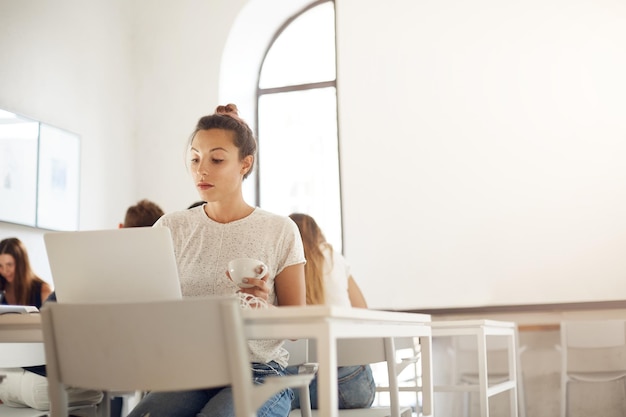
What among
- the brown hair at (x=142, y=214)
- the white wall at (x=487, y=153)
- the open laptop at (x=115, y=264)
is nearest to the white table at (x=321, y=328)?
the open laptop at (x=115, y=264)

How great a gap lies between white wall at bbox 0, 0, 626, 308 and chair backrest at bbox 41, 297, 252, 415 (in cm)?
351

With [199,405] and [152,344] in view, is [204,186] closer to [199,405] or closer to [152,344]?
[199,405]

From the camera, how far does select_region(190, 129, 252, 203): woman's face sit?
6.66 ft

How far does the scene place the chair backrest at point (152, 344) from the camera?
1.25 m

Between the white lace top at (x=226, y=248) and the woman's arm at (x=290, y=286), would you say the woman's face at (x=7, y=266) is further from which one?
the woman's arm at (x=290, y=286)

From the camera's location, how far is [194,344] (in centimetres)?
126

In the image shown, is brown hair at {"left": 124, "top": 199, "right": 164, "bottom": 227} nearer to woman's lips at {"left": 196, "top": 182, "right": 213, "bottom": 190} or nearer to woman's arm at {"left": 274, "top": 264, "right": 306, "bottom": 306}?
woman's lips at {"left": 196, "top": 182, "right": 213, "bottom": 190}

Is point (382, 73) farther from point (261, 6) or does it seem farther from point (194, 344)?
point (194, 344)

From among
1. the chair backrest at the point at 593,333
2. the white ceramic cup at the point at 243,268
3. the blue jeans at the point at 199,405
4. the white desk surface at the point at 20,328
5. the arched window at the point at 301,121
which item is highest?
the arched window at the point at 301,121

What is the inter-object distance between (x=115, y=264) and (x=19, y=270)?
284 centimetres

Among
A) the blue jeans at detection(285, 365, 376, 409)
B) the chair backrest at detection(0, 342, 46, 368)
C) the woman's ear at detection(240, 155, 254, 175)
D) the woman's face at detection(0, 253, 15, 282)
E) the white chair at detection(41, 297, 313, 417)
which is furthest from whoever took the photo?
the woman's face at detection(0, 253, 15, 282)

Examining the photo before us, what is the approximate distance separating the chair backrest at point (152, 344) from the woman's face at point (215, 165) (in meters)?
0.72

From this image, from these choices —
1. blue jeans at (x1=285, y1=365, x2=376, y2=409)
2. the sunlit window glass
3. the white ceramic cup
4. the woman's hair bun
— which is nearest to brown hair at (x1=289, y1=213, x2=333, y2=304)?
blue jeans at (x1=285, y1=365, x2=376, y2=409)

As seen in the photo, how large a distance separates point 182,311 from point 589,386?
13.9 feet
